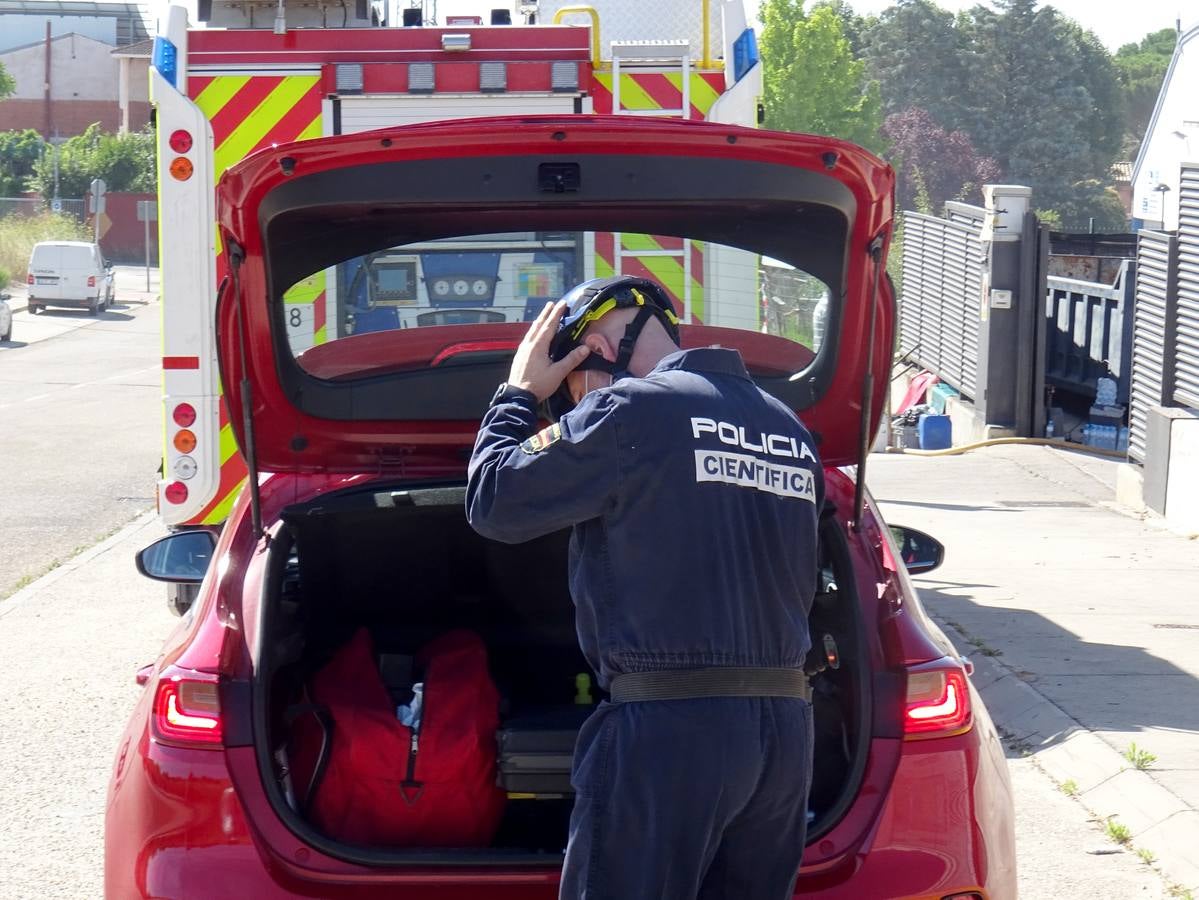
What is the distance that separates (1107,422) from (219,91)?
1000 centimetres

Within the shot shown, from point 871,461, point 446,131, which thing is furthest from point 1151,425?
point 446,131

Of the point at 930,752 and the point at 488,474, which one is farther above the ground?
the point at 488,474

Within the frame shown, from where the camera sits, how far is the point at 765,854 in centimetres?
262

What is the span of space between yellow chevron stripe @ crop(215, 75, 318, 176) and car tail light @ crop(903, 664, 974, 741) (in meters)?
4.44

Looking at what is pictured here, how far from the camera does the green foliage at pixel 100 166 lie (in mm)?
63250

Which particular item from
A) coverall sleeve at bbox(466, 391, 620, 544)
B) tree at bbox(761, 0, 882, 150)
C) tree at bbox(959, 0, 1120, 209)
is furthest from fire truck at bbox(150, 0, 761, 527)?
tree at bbox(959, 0, 1120, 209)

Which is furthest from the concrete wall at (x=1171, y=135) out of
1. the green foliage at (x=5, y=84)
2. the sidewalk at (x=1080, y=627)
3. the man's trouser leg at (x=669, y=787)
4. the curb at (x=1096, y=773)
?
the green foliage at (x=5, y=84)

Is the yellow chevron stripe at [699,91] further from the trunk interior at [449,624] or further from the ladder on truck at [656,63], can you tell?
the trunk interior at [449,624]

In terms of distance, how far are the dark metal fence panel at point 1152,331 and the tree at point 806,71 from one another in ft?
165

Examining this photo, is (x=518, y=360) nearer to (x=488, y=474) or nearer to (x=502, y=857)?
(x=488, y=474)

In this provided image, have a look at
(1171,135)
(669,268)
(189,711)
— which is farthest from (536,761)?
(1171,135)

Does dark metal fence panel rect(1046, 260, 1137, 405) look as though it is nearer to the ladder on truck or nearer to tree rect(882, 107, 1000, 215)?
the ladder on truck

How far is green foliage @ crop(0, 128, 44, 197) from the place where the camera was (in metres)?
67.6

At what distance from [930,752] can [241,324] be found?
65.3 inches
